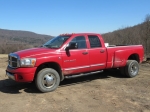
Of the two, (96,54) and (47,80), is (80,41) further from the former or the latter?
(47,80)

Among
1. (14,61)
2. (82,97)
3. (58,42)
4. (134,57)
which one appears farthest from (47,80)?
(134,57)

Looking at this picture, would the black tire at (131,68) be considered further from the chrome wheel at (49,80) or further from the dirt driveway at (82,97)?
the chrome wheel at (49,80)

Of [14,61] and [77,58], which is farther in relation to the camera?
[77,58]

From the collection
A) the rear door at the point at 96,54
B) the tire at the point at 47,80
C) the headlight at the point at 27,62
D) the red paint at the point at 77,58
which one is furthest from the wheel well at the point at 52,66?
the rear door at the point at 96,54

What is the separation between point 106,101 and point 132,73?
3.56m

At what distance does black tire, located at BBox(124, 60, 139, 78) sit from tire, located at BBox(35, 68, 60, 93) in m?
3.27

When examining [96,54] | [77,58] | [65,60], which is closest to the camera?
[65,60]

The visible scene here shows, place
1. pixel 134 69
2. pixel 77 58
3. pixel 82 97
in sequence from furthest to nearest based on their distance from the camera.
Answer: pixel 134 69
pixel 77 58
pixel 82 97

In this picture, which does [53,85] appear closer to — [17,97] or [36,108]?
[17,97]

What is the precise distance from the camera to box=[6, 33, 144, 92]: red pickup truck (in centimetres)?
616

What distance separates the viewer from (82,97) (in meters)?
5.81

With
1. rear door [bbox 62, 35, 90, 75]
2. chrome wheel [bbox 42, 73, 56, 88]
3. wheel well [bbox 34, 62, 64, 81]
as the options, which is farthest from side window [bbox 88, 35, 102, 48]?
chrome wheel [bbox 42, 73, 56, 88]

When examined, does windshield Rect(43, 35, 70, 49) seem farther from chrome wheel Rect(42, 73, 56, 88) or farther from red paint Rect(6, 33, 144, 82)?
chrome wheel Rect(42, 73, 56, 88)

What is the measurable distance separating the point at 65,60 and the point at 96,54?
4.38 ft
